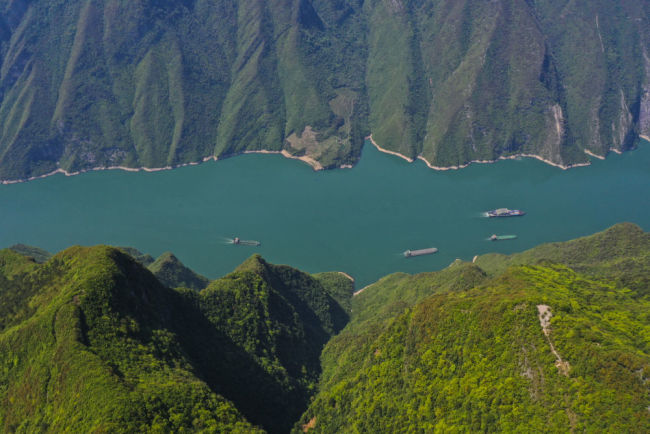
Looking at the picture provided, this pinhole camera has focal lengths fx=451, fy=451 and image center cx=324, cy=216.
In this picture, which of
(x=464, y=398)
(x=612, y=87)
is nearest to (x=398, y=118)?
(x=612, y=87)

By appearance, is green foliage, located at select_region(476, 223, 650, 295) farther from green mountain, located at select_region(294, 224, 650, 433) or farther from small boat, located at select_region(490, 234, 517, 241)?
small boat, located at select_region(490, 234, 517, 241)

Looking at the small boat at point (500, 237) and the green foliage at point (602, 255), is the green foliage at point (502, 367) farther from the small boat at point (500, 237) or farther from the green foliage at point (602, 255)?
the small boat at point (500, 237)

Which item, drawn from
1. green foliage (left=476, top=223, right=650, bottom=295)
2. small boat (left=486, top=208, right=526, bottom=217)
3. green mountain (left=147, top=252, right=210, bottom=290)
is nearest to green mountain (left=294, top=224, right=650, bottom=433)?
green foliage (left=476, top=223, right=650, bottom=295)

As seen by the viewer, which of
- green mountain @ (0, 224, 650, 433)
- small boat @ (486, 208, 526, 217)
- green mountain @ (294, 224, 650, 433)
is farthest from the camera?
small boat @ (486, 208, 526, 217)

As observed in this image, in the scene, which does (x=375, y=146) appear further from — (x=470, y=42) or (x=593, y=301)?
(x=593, y=301)

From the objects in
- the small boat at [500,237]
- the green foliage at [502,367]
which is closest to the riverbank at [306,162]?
the small boat at [500,237]
